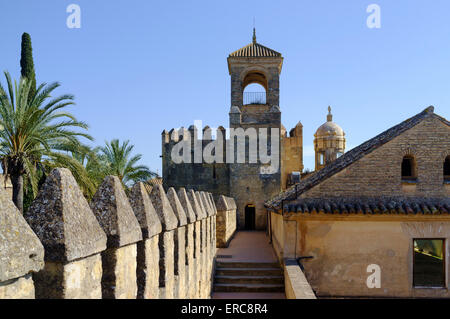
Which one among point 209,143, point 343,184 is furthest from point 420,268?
point 209,143

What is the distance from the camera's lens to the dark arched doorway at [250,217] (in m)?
30.7

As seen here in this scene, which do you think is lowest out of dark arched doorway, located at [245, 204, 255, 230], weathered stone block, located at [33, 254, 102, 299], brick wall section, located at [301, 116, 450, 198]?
dark arched doorway, located at [245, 204, 255, 230]

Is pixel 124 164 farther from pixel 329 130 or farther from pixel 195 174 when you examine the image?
pixel 329 130

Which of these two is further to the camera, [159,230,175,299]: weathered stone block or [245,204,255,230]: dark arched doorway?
[245,204,255,230]: dark arched doorway

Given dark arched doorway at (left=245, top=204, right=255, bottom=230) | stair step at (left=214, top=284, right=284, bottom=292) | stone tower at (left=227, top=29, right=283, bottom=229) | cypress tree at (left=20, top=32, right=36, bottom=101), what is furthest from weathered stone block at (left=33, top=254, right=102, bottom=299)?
dark arched doorway at (left=245, top=204, right=255, bottom=230)

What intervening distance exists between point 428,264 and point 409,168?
1185cm

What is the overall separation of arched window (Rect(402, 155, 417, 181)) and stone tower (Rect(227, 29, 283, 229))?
56.4ft

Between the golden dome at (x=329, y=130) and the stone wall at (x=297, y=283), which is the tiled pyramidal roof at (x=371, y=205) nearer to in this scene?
the stone wall at (x=297, y=283)

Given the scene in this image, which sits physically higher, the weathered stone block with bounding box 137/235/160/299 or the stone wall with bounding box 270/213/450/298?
the weathered stone block with bounding box 137/235/160/299

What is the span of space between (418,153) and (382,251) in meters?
3.00

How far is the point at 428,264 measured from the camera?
2059 centimetres

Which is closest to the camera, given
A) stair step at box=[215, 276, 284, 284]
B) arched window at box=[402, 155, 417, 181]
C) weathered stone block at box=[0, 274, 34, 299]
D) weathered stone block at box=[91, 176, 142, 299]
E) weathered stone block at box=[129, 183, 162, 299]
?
weathered stone block at box=[0, 274, 34, 299]

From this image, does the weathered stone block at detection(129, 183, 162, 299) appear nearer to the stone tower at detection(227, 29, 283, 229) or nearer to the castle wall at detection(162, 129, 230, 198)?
the stone tower at detection(227, 29, 283, 229)

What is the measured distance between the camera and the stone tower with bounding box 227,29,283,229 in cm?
2839
